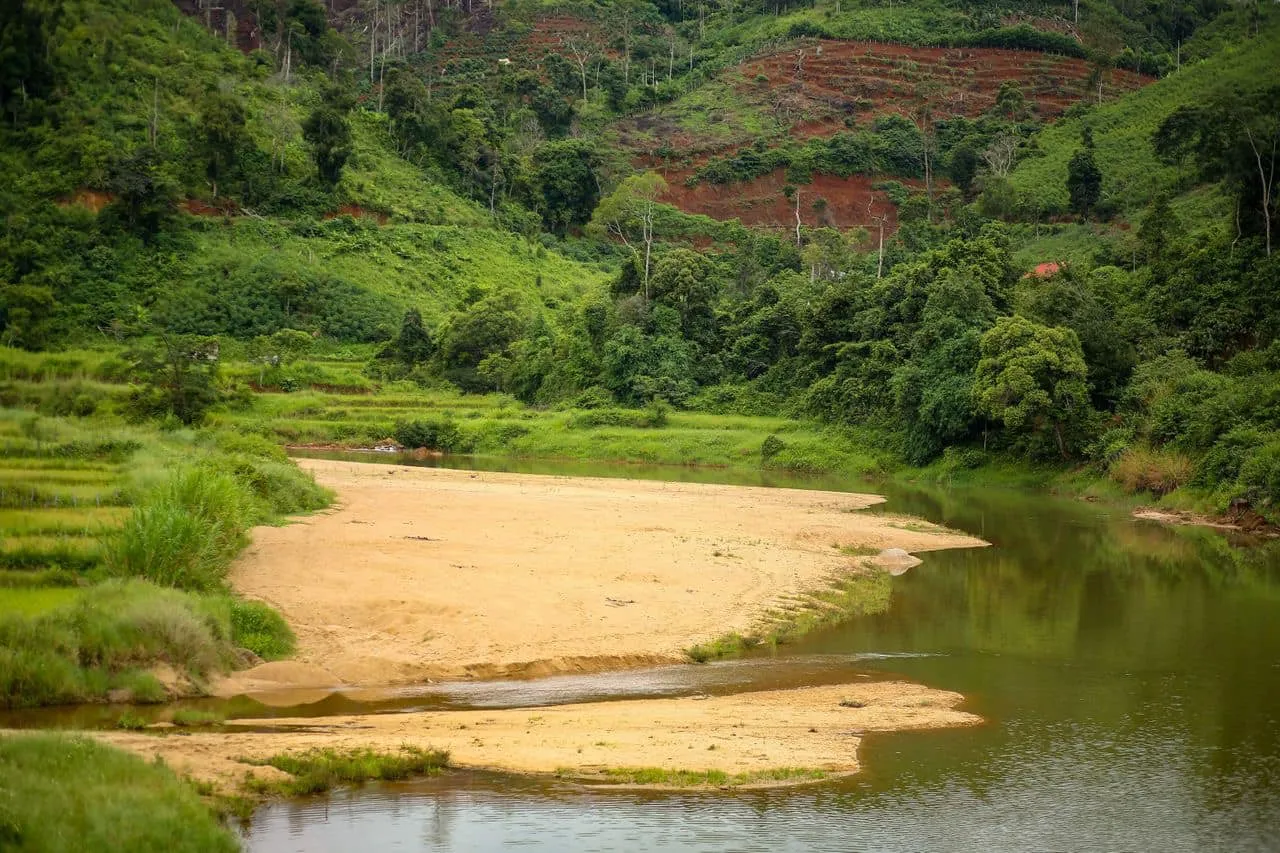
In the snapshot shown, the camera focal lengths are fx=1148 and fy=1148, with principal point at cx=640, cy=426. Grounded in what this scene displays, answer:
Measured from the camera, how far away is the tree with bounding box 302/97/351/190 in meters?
88.8

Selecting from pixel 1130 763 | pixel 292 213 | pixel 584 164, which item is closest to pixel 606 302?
pixel 292 213

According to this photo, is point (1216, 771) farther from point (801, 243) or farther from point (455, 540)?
point (801, 243)

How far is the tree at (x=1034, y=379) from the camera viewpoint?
4956 cm

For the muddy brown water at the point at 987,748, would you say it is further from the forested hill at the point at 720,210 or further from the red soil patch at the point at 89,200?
the red soil patch at the point at 89,200

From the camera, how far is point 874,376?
62.0 metres

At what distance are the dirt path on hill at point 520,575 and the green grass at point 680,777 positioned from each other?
550 cm

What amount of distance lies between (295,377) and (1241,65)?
252ft

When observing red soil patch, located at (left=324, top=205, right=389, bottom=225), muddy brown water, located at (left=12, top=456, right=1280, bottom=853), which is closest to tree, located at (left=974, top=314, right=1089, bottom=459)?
muddy brown water, located at (left=12, top=456, right=1280, bottom=853)

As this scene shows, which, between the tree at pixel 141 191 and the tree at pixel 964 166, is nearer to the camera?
the tree at pixel 141 191

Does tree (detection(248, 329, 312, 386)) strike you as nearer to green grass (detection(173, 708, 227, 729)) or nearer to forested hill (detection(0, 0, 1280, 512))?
forested hill (detection(0, 0, 1280, 512))

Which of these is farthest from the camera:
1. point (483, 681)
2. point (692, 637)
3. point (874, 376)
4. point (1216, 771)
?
point (874, 376)

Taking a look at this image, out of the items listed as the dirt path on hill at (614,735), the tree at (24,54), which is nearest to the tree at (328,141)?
the tree at (24,54)

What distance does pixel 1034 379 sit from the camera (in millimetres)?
50000

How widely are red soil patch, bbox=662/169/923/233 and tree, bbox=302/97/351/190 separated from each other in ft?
116
